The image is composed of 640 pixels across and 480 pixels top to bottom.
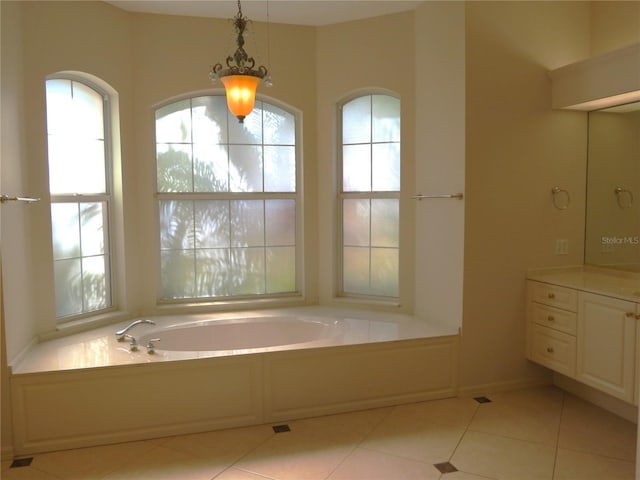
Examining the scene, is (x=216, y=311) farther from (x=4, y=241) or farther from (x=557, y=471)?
(x=557, y=471)

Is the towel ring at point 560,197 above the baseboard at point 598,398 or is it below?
above

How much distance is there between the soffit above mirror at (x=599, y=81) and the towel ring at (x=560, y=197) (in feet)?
1.79

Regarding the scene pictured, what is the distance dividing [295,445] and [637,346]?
1.87 m

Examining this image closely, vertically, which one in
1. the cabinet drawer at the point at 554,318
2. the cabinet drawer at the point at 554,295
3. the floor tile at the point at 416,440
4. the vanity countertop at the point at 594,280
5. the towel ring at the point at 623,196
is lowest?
the floor tile at the point at 416,440

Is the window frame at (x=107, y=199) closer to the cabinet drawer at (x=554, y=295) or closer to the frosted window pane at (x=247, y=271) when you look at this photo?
the frosted window pane at (x=247, y=271)

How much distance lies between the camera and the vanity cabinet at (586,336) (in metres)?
2.85

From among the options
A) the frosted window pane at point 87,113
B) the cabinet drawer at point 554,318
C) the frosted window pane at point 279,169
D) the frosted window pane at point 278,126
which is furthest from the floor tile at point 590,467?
the frosted window pane at point 87,113

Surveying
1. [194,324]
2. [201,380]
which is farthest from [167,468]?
[194,324]

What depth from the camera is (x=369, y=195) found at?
13.5 feet

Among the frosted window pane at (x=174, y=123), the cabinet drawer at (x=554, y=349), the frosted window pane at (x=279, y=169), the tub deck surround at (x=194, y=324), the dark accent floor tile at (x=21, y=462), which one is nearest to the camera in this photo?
the dark accent floor tile at (x=21, y=462)

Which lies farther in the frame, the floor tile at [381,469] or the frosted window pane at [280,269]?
the frosted window pane at [280,269]

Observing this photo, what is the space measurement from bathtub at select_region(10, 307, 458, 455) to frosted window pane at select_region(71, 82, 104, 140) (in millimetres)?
1343

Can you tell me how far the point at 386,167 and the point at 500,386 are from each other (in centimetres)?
176

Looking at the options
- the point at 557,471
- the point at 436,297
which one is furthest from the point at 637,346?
the point at 436,297
